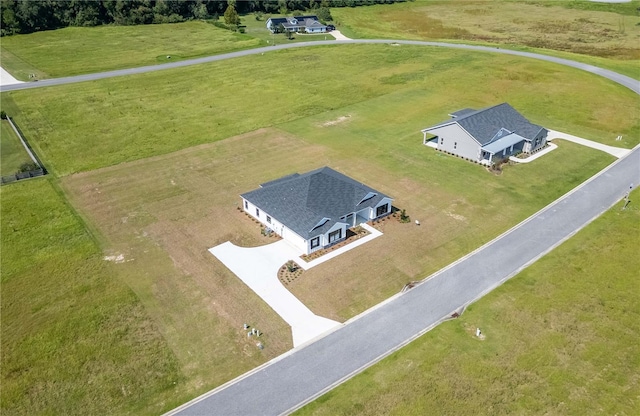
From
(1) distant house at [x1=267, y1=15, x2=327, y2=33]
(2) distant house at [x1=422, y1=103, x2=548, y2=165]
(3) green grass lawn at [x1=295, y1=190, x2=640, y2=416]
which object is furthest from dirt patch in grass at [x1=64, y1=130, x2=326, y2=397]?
(1) distant house at [x1=267, y1=15, x2=327, y2=33]

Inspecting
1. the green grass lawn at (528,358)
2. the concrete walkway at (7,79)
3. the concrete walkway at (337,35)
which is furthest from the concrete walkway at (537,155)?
the concrete walkway at (7,79)

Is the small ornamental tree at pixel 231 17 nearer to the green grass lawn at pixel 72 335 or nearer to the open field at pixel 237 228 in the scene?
the open field at pixel 237 228

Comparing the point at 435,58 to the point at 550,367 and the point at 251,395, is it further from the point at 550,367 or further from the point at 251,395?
the point at 251,395

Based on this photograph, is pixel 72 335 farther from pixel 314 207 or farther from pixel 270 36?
pixel 270 36

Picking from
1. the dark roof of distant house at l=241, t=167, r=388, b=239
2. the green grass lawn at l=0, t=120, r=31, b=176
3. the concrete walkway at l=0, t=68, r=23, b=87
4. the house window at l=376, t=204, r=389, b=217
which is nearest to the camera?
the dark roof of distant house at l=241, t=167, r=388, b=239

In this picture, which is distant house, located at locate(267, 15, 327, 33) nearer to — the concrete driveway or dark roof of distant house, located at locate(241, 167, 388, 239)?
dark roof of distant house, located at locate(241, 167, 388, 239)
